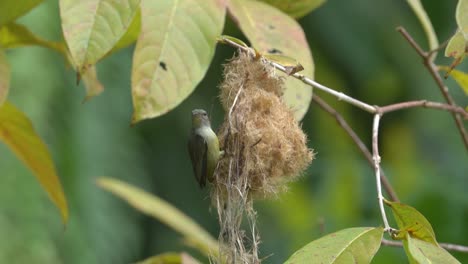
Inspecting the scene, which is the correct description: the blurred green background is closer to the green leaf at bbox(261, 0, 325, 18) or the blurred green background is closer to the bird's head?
the green leaf at bbox(261, 0, 325, 18)

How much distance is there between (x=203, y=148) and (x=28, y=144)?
0.41 m

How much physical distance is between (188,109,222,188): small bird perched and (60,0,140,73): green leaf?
0.75 ft

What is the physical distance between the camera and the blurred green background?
3.00m

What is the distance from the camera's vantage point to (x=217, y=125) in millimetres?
3805

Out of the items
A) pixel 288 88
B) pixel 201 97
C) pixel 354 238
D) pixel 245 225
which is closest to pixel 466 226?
pixel 245 225

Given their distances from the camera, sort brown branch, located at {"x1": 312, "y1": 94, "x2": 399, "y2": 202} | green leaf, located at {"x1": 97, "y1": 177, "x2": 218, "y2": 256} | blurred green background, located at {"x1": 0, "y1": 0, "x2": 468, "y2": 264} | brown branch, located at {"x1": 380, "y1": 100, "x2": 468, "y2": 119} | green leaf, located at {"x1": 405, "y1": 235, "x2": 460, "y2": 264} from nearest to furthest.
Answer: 1. green leaf, located at {"x1": 405, "y1": 235, "x2": 460, "y2": 264}
2. brown branch, located at {"x1": 380, "y1": 100, "x2": 468, "y2": 119}
3. brown branch, located at {"x1": 312, "y1": 94, "x2": 399, "y2": 202}
4. green leaf, located at {"x1": 97, "y1": 177, "x2": 218, "y2": 256}
5. blurred green background, located at {"x1": 0, "y1": 0, "x2": 468, "y2": 264}

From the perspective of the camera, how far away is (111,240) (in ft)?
11.3

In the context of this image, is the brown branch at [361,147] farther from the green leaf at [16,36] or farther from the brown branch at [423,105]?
the green leaf at [16,36]

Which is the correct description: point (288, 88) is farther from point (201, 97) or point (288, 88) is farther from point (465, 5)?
point (201, 97)

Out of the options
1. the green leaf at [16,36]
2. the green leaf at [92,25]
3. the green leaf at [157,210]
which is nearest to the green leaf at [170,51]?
the green leaf at [92,25]

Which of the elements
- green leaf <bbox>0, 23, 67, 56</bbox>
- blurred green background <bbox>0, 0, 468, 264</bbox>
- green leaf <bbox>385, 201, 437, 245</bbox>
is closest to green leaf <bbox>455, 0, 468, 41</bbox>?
green leaf <bbox>385, 201, 437, 245</bbox>

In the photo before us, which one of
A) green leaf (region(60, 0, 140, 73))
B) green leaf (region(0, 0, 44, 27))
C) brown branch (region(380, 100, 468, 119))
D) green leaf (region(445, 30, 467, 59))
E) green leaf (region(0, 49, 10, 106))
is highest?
green leaf (region(445, 30, 467, 59))

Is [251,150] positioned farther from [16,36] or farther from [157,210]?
[157,210]

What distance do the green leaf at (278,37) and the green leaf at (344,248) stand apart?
29 centimetres
